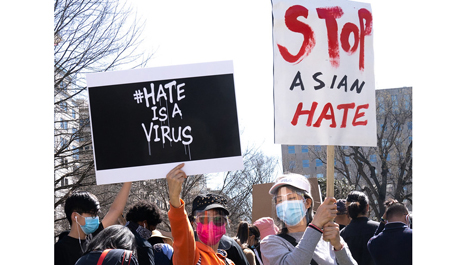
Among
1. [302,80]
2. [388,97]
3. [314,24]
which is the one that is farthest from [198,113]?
[388,97]

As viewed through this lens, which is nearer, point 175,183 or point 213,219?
point 175,183

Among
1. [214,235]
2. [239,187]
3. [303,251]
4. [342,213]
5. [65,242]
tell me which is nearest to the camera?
[303,251]

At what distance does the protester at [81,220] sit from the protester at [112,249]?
700 millimetres

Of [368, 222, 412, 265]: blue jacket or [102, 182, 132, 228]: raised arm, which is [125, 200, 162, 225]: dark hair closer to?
[102, 182, 132, 228]: raised arm

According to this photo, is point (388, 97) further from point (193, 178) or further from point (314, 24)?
point (314, 24)

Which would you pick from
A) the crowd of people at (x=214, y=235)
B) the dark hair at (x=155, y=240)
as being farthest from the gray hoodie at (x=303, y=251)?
the dark hair at (x=155, y=240)

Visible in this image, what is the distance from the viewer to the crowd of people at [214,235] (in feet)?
9.64

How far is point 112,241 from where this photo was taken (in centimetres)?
295

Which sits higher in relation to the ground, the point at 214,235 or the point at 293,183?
the point at 293,183

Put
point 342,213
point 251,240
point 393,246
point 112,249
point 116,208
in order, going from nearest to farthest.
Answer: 1. point 112,249
2. point 116,208
3. point 393,246
4. point 342,213
5. point 251,240

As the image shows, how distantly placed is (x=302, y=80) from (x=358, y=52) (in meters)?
0.48

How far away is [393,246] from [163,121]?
98.0 inches

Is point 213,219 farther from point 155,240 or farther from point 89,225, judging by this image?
point 155,240

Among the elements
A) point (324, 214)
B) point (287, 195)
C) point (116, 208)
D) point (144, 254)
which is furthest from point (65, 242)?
point (324, 214)
